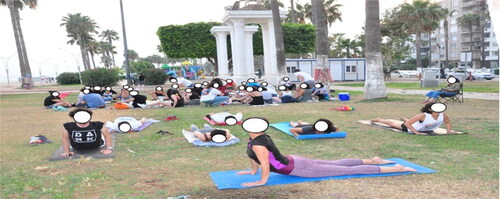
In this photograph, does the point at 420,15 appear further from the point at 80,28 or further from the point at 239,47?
the point at 80,28

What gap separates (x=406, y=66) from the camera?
240ft

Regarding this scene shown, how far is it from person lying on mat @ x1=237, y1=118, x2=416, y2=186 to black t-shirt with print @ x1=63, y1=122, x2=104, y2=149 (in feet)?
9.66

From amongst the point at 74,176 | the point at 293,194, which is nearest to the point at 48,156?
the point at 74,176

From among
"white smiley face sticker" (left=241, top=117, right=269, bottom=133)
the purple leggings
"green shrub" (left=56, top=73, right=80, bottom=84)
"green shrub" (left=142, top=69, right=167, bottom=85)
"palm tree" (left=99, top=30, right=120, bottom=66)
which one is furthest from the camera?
"palm tree" (left=99, top=30, right=120, bottom=66)

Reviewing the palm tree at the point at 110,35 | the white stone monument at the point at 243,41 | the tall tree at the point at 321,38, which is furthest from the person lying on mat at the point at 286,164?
the palm tree at the point at 110,35

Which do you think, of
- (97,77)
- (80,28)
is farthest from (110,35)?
(97,77)

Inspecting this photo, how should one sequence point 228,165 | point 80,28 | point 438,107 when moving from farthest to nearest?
1. point 80,28
2. point 438,107
3. point 228,165

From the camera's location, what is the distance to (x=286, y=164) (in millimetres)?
4738

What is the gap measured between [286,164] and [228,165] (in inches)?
54.2

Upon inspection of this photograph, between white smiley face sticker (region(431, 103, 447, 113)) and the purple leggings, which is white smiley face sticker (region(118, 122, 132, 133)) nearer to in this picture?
the purple leggings

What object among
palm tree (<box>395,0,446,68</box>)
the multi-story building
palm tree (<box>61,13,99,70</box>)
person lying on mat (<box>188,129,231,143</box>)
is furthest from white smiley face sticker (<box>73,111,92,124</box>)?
the multi-story building

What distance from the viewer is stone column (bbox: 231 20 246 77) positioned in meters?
26.7

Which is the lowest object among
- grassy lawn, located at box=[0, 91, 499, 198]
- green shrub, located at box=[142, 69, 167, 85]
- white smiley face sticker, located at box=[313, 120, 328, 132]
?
grassy lawn, located at box=[0, 91, 499, 198]

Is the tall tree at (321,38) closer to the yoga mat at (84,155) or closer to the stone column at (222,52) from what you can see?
the stone column at (222,52)
